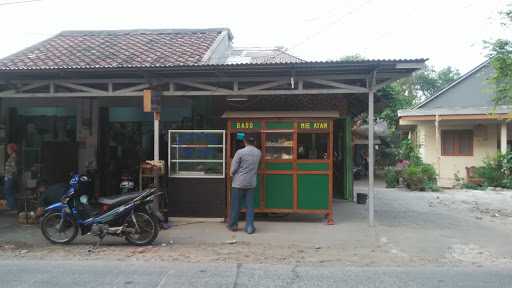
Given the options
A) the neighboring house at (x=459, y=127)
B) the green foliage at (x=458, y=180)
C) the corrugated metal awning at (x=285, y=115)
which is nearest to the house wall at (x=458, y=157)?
the neighboring house at (x=459, y=127)

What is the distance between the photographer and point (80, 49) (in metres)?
13.7

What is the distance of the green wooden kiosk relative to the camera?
929 centimetres

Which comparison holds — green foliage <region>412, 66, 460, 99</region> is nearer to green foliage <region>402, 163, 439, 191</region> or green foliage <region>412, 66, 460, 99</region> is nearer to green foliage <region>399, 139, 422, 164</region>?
green foliage <region>399, 139, 422, 164</region>

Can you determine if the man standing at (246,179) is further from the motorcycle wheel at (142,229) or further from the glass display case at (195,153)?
the motorcycle wheel at (142,229)

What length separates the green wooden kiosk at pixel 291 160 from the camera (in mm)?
9289

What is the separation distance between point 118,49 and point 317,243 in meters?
8.90

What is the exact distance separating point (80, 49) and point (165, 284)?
10.2 m

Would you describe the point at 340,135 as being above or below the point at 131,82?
below

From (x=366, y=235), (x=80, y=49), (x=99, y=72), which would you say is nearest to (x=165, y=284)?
(x=366, y=235)

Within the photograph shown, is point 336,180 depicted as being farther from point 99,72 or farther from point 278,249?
point 99,72

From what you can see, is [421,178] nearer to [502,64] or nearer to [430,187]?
[430,187]

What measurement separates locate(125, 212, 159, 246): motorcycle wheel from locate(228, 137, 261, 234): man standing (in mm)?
1658

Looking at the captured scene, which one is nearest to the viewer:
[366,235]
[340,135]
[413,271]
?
[413,271]

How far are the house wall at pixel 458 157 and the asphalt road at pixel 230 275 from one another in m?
14.3
